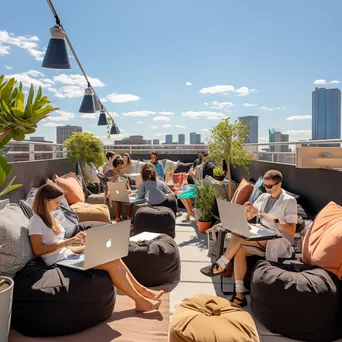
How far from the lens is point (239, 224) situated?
9.61 feet

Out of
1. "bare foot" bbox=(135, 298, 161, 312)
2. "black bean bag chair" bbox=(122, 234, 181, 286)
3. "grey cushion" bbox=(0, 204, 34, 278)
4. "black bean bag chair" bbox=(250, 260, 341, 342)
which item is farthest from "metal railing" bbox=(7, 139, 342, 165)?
"black bean bag chair" bbox=(250, 260, 341, 342)

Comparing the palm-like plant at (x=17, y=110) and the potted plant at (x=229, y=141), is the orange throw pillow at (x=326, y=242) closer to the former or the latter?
the palm-like plant at (x=17, y=110)

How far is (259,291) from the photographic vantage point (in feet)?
8.43

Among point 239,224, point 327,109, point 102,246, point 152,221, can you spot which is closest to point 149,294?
point 102,246

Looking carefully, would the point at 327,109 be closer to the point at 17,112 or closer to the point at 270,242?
the point at 270,242

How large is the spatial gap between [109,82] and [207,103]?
4.28 meters

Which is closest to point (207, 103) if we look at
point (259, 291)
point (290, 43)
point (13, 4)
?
point (290, 43)

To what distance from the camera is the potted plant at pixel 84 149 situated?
24.5 ft

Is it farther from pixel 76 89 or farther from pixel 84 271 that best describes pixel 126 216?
pixel 84 271

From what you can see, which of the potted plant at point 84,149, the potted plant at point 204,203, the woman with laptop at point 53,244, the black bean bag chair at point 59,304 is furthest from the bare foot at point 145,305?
the potted plant at point 84,149

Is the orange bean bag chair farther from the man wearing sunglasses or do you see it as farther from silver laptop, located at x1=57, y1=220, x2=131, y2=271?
the man wearing sunglasses

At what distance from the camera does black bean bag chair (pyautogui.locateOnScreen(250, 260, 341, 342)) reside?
7.70 ft

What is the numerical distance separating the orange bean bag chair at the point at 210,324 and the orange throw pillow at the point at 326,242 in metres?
0.82

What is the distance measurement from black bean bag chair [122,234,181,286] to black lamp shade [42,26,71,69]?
217 cm
